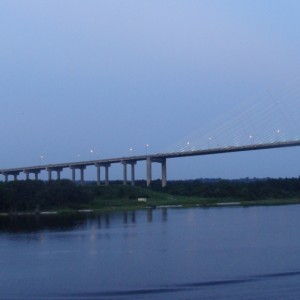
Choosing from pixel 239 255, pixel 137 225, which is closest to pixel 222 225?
pixel 137 225

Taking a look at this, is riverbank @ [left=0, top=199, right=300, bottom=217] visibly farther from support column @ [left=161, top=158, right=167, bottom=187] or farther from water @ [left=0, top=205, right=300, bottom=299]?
water @ [left=0, top=205, right=300, bottom=299]

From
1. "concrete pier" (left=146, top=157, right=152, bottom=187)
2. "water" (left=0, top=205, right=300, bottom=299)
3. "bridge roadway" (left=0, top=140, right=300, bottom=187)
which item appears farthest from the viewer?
"concrete pier" (left=146, top=157, right=152, bottom=187)

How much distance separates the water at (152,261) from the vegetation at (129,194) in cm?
965

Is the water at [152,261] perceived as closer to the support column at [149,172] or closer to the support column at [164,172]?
the support column at [149,172]

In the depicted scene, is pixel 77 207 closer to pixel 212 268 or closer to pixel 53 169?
pixel 53 169

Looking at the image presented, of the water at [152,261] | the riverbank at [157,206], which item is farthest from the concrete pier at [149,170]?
the water at [152,261]

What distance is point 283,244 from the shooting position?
57.9 ft

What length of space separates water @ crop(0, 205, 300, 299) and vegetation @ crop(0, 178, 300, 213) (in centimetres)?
965

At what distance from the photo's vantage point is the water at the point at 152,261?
11.7m

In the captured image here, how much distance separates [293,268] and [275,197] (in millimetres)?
32836

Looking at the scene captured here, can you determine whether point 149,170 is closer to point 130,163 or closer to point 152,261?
point 130,163

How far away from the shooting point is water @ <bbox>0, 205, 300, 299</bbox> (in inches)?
461

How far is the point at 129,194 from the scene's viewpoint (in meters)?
40.5

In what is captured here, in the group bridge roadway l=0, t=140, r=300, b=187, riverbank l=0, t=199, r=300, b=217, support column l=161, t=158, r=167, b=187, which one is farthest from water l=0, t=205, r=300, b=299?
support column l=161, t=158, r=167, b=187
